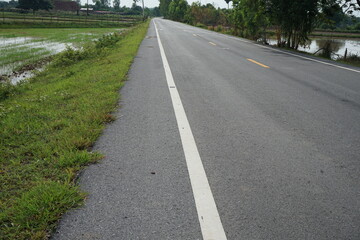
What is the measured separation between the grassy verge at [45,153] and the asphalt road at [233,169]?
0.16m

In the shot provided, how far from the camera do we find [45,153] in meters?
3.07

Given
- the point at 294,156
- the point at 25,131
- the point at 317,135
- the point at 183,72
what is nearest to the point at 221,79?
the point at 183,72

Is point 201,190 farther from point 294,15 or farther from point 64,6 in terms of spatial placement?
point 64,6

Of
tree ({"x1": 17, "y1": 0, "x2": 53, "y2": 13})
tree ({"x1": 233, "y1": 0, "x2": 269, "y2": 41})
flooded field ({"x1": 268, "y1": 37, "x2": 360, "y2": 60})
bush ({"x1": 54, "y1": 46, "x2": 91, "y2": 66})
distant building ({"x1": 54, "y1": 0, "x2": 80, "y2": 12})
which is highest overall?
distant building ({"x1": 54, "y1": 0, "x2": 80, "y2": 12})

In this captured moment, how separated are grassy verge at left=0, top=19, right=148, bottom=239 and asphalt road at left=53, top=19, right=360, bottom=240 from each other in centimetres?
16

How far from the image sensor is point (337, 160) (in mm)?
3037

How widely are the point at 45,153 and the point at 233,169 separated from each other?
6.83 ft

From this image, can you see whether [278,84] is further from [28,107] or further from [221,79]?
[28,107]

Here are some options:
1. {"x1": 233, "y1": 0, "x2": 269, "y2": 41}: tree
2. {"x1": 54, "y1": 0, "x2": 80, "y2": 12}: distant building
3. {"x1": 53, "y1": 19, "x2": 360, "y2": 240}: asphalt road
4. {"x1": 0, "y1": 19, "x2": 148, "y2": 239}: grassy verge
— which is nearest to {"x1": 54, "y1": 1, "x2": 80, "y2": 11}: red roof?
{"x1": 54, "y1": 0, "x2": 80, "y2": 12}: distant building

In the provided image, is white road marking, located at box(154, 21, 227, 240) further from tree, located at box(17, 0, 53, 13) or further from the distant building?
the distant building

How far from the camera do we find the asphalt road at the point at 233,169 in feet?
6.70

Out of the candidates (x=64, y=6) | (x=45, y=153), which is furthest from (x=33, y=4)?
(x=45, y=153)

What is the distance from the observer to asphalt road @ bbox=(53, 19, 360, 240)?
204 cm

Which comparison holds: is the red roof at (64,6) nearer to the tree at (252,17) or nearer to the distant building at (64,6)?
the distant building at (64,6)
